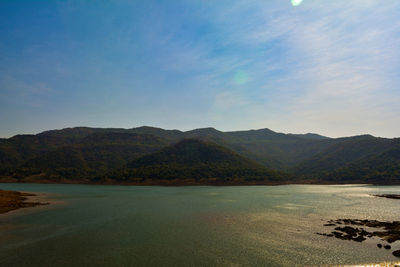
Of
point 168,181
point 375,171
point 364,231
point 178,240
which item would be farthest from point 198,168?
point 178,240

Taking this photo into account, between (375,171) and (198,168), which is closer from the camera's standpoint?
(375,171)

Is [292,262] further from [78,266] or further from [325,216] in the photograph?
[325,216]

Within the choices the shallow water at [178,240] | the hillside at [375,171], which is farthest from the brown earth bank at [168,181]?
the shallow water at [178,240]

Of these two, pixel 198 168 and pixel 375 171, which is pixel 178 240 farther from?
pixel 375 171

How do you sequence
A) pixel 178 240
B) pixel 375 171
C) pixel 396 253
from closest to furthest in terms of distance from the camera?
pixel 396 253 → pixel 178 240 → pixel 375 171

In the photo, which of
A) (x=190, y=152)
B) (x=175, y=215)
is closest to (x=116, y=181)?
(x=190, y=152)

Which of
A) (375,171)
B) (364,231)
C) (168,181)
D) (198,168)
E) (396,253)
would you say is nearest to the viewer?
(396,253)
